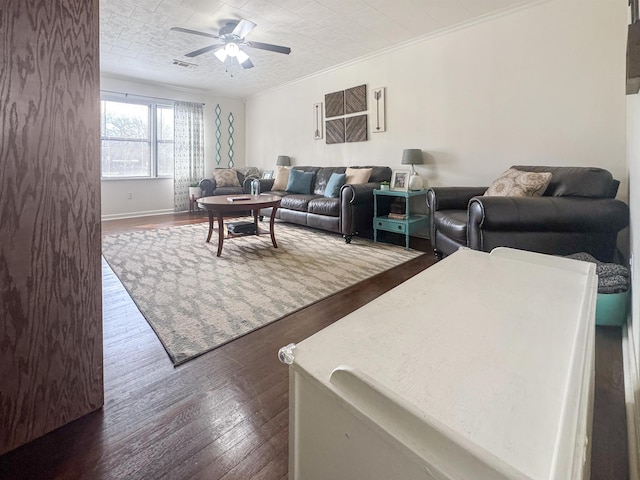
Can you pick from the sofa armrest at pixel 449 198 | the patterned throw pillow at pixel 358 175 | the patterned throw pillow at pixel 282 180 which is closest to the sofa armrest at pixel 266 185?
the patterned throw pillow at pixel 282 180

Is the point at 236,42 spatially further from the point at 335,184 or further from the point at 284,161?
the point at 284,161

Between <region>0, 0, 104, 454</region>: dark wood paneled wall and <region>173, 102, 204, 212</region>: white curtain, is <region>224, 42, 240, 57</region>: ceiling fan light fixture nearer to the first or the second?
<region>0, 0, 104, 454</region>: dark wood paneled wall

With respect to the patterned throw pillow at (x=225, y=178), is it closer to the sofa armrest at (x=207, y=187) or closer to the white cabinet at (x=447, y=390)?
the sofa armrest at (x=207, y=187)

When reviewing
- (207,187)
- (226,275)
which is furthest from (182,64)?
(226,275)

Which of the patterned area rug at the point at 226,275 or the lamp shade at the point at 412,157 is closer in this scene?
the patterned area rug at the point at 226,275

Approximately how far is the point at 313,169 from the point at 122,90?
3.58 meters

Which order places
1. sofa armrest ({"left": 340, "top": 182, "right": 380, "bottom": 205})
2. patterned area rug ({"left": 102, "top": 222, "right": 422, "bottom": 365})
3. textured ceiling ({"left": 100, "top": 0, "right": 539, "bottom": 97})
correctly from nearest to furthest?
1. patterned area rug ({"left": 102, "top": 222, "right": 422, "bottom": 365})
2. textured ceiling ({"left": 100, "top": 0, "right": 539, "bottom": 97})
3. sofa armrest ({"left": 340, "top": 182, "right": 380, "bottom": 205})

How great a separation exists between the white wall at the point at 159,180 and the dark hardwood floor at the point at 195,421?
473 centimetres

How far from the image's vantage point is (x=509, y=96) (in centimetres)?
329

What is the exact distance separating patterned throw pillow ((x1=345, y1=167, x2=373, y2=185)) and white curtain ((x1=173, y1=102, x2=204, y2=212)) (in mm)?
3564

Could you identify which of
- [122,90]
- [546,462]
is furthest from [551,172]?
[122,90]

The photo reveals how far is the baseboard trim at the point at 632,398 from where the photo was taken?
3.14ft

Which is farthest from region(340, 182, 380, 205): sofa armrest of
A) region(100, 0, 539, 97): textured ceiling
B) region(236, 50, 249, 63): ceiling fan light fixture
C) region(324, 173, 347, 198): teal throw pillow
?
region(236, 50, 249, 63): ceiling fan light fixture

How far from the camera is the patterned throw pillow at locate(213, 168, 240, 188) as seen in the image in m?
6.20
